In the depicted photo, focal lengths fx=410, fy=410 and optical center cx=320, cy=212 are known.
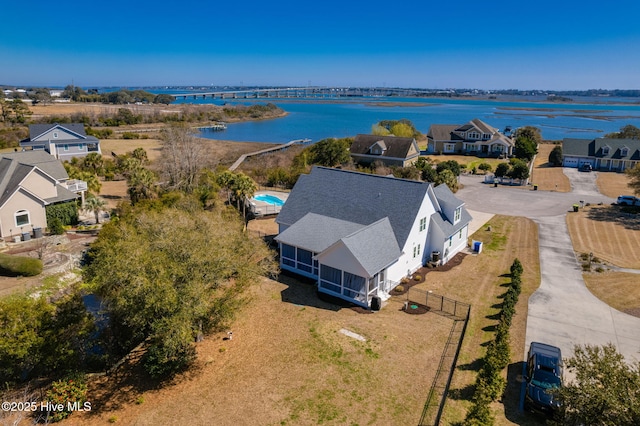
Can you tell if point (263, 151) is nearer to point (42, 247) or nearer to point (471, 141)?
point (471, 141)

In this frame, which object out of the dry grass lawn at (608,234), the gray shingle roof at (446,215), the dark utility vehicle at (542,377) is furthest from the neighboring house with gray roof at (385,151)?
the dark utility vehicle at (542,377)

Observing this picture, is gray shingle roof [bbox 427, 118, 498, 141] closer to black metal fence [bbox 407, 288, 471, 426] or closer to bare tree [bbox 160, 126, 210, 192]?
bare tree [bbox 160, 126, 210, 192]

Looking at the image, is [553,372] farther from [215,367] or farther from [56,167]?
[56,167]

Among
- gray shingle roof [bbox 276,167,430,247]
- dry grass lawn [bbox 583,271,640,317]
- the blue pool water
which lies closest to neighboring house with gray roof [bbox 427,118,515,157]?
the blue pool water

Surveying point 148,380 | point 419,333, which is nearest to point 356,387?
point 419,333

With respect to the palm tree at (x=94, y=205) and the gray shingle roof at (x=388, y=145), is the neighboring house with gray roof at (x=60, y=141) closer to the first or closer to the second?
the palm tree at (x=94, y=205)

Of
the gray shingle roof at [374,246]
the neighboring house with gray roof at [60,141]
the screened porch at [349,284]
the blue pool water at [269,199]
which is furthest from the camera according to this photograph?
the neighboring house with gray roof at [60,141]
